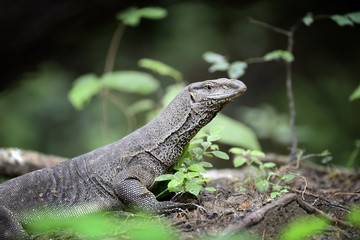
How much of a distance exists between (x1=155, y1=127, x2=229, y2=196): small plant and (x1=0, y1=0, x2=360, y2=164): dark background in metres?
5.42

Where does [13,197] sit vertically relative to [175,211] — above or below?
above

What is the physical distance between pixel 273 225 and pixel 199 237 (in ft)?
2.21

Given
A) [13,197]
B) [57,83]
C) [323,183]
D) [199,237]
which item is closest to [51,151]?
[57,83]

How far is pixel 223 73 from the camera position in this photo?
11984 mm

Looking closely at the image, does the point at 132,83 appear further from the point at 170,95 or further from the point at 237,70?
the point at 237,70

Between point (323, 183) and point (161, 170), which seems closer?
point (161, 170)

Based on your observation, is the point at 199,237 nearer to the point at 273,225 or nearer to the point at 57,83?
the point at 273,225

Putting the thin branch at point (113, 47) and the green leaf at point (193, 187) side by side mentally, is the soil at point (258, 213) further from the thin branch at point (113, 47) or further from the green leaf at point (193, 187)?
the thin branch at point (113, 47)

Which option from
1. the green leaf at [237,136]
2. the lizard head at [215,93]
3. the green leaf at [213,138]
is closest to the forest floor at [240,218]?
the green leaf at [213,138]

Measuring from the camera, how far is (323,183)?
218 inches

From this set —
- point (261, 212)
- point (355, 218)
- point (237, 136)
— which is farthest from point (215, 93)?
point (237, 136)

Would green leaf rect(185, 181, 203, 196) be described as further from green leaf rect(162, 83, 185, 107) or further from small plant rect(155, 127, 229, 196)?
green leaf rect(162, 83, 185, 107)

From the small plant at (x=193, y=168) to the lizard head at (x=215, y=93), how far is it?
333 millimetres

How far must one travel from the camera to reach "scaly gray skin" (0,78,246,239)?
4074 mm
